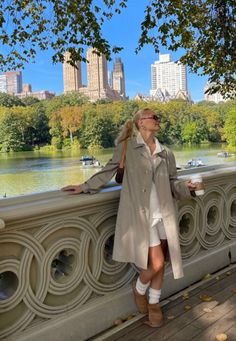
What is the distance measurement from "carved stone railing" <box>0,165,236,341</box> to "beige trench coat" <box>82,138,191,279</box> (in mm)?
235

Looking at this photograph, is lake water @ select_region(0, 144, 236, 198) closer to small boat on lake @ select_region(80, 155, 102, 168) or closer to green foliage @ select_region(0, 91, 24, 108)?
small boat on lake @ select_region(80, 155, 102, 168)

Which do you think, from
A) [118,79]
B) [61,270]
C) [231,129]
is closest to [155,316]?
[61,270]

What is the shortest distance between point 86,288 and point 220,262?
168 centimetres

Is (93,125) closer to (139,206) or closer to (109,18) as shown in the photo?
(109,18)

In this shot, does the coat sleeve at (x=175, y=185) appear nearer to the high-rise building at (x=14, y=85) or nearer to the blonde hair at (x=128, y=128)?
the blonde hair at (x=128, y=128)

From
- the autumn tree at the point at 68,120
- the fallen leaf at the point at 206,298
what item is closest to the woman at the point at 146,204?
the fallen leaf at the point at 206,298

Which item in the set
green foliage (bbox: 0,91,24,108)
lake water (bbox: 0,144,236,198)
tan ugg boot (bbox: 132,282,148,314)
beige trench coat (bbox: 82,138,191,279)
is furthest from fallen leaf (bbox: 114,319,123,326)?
green foliage (bbox: 0,91,24,108)

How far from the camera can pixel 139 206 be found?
253 centimetres

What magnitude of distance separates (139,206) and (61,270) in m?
0.71

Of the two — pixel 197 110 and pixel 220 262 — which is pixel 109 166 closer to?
pixel 220 262

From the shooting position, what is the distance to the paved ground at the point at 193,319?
2.59 m

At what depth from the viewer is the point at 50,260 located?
2477 millimetres

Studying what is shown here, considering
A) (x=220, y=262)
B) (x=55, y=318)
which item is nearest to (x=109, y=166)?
(x=55, y=318)

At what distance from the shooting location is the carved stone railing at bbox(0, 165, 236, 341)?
2293 mm
